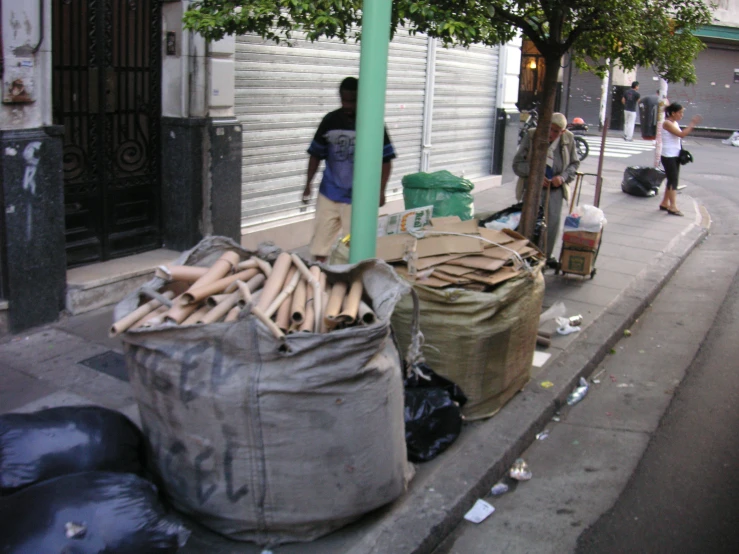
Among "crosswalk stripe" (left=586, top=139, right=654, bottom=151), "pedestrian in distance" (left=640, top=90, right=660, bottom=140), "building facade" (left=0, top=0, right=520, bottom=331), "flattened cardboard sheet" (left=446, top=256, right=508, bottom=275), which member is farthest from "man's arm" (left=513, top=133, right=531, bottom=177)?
"pedestrian in distance" (left=640, top=90, right=660, bottom=140)

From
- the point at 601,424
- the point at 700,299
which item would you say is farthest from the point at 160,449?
the point at 700,299

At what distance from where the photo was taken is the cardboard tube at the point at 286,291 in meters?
3.50

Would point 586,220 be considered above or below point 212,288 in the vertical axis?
below

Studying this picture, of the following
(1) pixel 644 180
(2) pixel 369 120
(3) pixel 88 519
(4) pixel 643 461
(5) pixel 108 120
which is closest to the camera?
(3) pixel 88 519

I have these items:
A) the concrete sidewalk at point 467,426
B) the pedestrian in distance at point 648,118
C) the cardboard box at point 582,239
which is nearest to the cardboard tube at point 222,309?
the concrete sidewalk at point 467,426

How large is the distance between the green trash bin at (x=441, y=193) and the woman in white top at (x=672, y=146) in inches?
263

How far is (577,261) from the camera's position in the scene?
27.8ft

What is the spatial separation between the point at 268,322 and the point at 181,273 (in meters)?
0.82

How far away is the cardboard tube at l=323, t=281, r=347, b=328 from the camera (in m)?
3.51

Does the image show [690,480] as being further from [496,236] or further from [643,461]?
[496,236]

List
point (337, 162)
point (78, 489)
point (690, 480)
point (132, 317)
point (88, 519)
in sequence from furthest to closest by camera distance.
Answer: point (337, 162), point (690, 480), point (132, 317), point (78, 489), point (88, 519)

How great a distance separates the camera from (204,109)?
7.63 m

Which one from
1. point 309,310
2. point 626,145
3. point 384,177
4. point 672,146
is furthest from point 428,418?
point 626,145

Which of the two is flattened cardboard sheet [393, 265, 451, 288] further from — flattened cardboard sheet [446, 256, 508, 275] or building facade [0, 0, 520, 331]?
building facade [0, 0, 520, 331]
